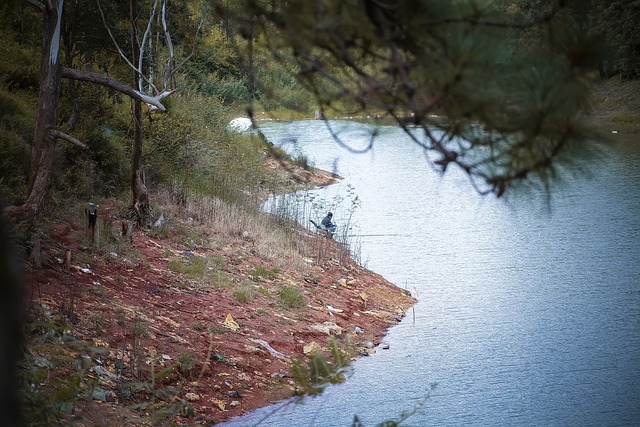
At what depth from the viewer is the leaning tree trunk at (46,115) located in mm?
8469

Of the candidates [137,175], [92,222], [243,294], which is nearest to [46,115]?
[92,222]

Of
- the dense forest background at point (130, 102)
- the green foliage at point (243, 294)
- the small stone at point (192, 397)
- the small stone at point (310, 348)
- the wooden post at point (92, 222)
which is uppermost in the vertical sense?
the dense forest background at point (130, 102)

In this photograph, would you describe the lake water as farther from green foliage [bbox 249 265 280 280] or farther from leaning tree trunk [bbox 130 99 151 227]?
leaning tree trunk [bbox 130 99 151 227]

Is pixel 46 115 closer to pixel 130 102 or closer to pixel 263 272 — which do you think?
pixel 263 272

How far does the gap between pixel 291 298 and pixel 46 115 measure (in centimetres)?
433

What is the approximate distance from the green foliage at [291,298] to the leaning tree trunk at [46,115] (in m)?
3.88

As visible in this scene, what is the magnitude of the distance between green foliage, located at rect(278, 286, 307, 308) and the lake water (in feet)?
4.12

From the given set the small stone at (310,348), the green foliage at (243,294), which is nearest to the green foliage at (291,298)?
the green foliage at (243,294)

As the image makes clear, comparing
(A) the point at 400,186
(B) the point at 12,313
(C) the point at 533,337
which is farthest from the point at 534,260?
(B) the point at 12,313

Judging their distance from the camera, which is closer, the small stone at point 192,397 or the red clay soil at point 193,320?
the red clay soil at point 193,320

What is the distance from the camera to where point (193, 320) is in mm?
9906

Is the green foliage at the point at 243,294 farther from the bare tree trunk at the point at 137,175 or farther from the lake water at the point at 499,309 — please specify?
the bare tree trunk at the point at 137,175

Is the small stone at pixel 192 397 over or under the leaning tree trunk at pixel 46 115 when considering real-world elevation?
under

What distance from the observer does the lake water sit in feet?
29.2
